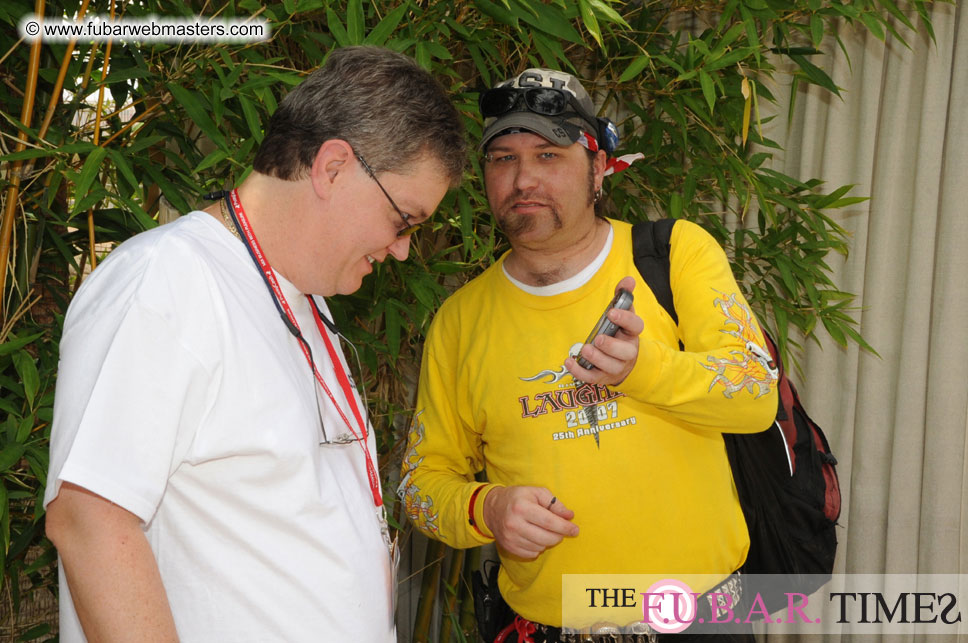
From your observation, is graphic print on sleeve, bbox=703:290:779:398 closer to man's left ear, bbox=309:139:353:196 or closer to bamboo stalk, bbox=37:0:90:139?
man's left ear, bbox=309:139:353:196

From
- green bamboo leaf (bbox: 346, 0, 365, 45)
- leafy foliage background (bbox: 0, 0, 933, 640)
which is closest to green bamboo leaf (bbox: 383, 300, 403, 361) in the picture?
leafy foliage background (bbox: 0, 0, 933, 640)

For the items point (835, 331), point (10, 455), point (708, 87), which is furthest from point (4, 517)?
point (835, 331)

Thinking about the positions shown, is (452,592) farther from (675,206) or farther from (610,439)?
(675,206)

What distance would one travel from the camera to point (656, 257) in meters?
1.63

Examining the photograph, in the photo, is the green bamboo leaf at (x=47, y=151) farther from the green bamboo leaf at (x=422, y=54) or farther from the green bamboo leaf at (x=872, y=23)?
the green bamboo leaf at (x=872, y=23)

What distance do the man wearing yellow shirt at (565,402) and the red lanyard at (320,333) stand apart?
30cm

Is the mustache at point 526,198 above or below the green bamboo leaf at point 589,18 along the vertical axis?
below

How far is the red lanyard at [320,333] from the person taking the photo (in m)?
1.10

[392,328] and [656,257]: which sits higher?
[656,257]

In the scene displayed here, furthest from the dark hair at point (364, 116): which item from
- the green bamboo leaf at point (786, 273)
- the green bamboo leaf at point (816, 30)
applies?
the green bamboo leaf at point (786, 273)

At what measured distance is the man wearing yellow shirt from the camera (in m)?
1.48

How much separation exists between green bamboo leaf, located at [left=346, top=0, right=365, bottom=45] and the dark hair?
0.38m

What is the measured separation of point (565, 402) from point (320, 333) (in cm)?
51

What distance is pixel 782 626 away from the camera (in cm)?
259
